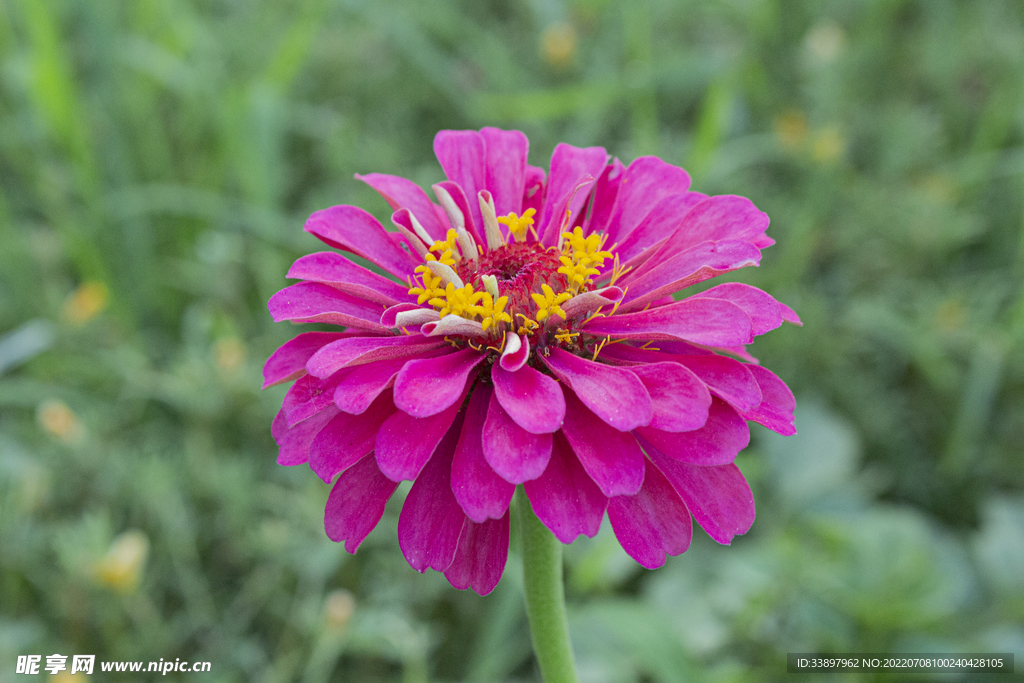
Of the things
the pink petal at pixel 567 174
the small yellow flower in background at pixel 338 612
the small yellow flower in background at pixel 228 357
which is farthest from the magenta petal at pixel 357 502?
the small yellow flower in background at pixel 228 357

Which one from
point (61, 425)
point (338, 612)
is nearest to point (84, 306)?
point (61, 425)

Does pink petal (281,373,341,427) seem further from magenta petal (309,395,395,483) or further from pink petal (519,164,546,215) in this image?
pink petal (519,164,546,215)

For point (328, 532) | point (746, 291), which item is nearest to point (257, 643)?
point (328, 532)

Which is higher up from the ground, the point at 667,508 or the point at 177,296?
the point at 667,508

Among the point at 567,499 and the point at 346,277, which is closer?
the point at 567,499

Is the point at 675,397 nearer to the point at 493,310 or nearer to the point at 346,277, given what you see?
the point at 493,310

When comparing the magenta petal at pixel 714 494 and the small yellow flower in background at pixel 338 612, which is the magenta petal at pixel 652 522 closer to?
the magenta petal at pixel 714 494

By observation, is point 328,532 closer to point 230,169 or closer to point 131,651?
point 131,651
